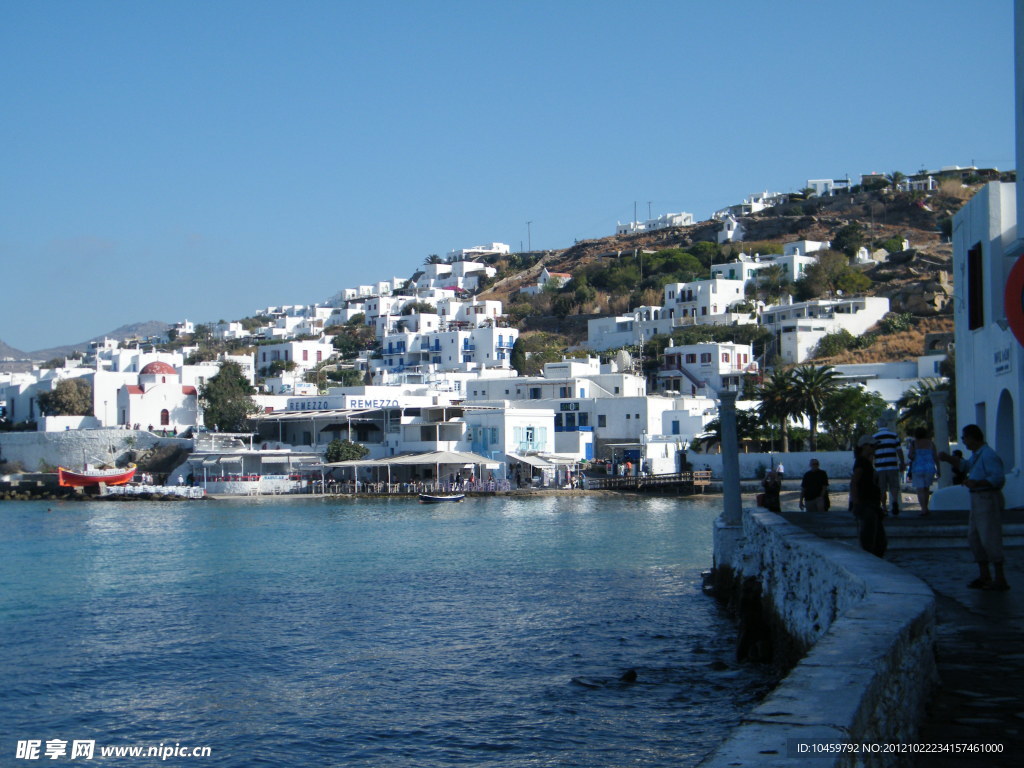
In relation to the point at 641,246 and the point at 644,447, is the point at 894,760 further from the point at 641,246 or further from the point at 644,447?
the point at 641,246

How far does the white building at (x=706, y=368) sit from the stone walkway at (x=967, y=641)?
6179cm

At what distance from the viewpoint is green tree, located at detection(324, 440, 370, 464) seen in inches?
2557

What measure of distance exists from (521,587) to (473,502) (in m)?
31.9

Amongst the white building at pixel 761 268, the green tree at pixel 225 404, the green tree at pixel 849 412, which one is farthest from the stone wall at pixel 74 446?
the white building at pixel 761 268

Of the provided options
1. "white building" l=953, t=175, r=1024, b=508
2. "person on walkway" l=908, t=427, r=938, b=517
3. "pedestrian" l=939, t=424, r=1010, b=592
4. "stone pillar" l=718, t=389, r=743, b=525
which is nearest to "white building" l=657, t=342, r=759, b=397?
"white building" l=953, t=175, r=1024, b=508

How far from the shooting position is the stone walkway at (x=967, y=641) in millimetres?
5852

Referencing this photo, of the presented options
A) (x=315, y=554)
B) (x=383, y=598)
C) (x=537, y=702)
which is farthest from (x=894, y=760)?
(x=315, y=554)

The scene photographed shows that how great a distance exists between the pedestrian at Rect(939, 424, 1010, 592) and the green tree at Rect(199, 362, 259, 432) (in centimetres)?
6754

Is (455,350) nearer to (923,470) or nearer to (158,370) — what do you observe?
(158,370)

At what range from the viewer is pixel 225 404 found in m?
74.8

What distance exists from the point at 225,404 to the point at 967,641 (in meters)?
70.8

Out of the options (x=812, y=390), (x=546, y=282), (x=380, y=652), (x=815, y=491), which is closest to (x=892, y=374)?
(x=812, y=390)

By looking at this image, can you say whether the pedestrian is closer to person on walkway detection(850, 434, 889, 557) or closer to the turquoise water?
person on walkway detection(850, 434, 889, 557)

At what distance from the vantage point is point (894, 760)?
5.23 metres
